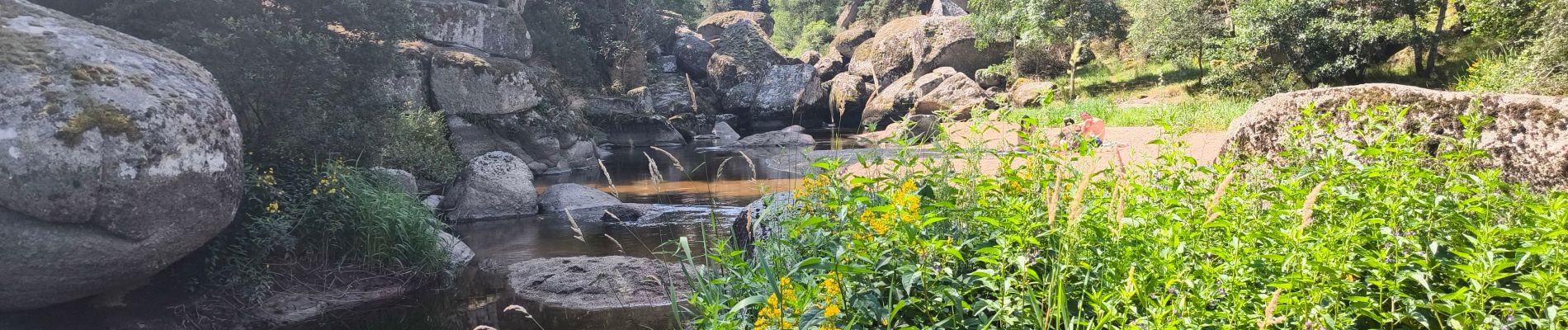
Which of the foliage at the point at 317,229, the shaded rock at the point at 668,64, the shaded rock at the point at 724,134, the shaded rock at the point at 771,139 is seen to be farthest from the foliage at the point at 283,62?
the shaded rock at the point at 668,64

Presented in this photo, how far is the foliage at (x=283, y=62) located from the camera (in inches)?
333

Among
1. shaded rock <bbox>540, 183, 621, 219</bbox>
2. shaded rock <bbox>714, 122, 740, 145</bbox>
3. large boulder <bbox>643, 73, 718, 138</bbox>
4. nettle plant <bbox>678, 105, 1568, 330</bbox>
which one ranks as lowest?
shaded rock <bbox>714, 122, 740, 145</bbox>

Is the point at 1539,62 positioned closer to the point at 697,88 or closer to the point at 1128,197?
the point at 1128,197

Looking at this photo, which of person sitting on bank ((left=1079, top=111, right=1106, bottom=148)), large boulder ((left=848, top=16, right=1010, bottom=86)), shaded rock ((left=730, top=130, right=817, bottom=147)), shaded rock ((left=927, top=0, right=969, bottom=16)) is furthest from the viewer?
shaded rock ((left=927, top=0, right=969, bottom=16))

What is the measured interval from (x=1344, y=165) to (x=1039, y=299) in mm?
1474

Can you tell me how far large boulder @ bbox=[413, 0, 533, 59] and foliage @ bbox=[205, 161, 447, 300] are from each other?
12.3 m

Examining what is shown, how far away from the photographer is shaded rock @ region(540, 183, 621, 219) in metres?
12.3

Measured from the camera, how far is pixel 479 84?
19.1 m

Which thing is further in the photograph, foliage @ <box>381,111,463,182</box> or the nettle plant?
foliage @ <box>381,111,463,182</box>

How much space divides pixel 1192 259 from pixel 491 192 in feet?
36.1

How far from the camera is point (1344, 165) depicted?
3199mm

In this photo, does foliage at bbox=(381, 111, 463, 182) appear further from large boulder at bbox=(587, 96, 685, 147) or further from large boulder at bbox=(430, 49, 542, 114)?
large boulder at bbox=(587, 96, 685, 147)

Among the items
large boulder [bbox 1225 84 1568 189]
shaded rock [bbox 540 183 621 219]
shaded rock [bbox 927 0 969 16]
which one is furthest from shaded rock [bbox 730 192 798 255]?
shaded rock [bbox 927 0 969 16]

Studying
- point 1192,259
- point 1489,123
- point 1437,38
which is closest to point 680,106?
point 1437,38
